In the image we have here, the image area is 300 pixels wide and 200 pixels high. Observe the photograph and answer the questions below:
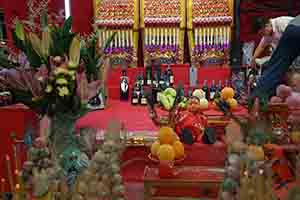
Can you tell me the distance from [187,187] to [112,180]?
1.85 ft

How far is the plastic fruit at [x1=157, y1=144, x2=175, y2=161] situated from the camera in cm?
155

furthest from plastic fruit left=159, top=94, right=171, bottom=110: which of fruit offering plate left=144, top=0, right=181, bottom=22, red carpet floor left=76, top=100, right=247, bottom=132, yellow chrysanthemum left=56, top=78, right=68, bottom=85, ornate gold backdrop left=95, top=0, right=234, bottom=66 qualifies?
fruit offering plate left=144, top=0, right=181, bottom=22

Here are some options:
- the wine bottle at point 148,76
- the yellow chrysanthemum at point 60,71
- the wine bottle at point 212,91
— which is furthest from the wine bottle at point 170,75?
the yellow chrysanthemum at point 60,71

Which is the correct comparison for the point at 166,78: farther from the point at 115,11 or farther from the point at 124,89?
the point at 115,11

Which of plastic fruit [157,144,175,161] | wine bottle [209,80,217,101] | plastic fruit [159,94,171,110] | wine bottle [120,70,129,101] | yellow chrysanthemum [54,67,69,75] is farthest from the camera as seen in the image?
wine bottle [120,70,129,101]

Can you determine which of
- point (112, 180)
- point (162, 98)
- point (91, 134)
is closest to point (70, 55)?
point (91, 134)

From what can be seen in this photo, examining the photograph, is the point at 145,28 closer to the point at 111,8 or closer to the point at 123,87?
the point at 111,8

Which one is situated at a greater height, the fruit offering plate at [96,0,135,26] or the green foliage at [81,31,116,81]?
the fruit offering plate at [96,0,135,26]

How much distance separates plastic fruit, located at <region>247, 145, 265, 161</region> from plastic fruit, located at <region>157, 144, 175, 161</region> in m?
0.62

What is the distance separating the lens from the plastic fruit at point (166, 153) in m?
1.55

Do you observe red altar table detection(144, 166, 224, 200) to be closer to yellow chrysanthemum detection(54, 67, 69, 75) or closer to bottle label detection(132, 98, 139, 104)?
yellow chrysanthemum detection(54, 67, 69, 75)

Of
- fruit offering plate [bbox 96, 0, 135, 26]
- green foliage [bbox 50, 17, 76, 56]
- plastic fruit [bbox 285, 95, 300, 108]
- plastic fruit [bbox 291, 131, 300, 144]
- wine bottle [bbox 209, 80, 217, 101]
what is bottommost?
wine bottle [bbox 209, 80, 217, 101]

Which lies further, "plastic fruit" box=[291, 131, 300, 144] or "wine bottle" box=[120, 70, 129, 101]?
"wine bottle" box=[120, 70, 129, 101]

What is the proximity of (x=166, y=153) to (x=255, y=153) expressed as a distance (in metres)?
0.64
